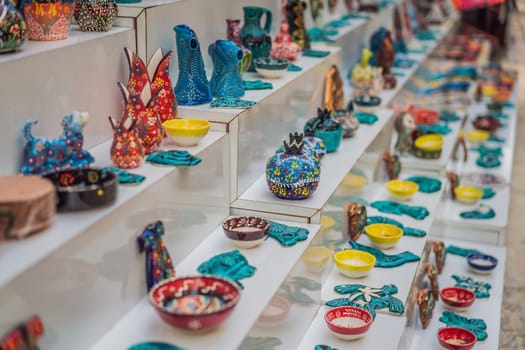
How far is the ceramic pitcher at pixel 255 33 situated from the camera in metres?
2.76

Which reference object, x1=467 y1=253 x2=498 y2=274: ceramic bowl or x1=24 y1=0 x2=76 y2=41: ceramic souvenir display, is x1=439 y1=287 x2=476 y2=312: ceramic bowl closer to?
x1=467 y1=253 x2=498 y2=274: ceramic bowl

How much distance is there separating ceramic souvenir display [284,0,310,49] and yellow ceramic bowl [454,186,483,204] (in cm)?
110

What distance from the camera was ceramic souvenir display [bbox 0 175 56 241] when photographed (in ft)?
4.57

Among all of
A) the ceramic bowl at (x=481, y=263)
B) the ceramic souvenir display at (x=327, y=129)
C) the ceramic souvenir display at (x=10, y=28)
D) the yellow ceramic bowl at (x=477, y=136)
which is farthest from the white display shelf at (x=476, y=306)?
the ceramic souvenir display at (x=10, y=28)

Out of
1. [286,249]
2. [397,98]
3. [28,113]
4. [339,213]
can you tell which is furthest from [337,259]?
[397,98]

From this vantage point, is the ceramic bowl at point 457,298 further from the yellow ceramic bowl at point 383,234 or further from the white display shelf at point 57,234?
the white display shelf at point 57,234

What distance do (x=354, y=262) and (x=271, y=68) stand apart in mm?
732

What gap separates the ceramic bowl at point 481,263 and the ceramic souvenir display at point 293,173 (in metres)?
1.14

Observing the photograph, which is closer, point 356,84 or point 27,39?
point 27,39

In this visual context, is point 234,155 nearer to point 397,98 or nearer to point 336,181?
point 336,181

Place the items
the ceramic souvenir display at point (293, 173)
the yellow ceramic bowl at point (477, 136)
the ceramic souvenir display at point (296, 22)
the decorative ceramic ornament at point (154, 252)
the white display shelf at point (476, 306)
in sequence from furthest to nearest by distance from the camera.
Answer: the yellow ceramic bowl at point (477, 136)
the ceramic souvenir display at point (296, 22)
the white display shelf at point (476, 306)
the ceramic souvenir display at point (293, 173)
the decorative ceramic ornament at point (154, 252)

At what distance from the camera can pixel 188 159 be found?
1940 millimetres

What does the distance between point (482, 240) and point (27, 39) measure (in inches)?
95.3

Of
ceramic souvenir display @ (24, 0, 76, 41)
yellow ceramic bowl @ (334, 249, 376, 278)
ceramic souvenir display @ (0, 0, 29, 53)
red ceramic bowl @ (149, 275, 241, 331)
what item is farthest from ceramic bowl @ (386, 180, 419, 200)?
ceramic souvenir display @ (0, 0, 29, 53)
